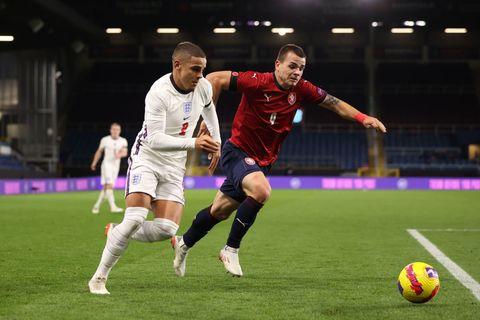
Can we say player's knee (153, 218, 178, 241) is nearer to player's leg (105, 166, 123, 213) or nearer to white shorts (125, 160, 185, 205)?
white shorts (125, 160, 185, 205)

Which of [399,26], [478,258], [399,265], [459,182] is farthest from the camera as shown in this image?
[399,26]

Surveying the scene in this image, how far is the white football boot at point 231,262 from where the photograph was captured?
24.0 feet

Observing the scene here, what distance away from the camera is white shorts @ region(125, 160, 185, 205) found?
21.1 ft

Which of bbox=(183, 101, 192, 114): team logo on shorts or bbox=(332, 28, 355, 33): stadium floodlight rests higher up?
bbox=(332, 28, 355, 33): stadium floodlight

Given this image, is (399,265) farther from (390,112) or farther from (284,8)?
(390,112)

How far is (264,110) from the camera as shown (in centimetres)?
755

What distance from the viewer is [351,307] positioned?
5770mm

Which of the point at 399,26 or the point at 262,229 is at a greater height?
the point at 399,26

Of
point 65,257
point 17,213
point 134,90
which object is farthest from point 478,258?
point 134,90

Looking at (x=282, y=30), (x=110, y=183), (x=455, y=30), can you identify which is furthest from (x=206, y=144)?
(x=455, y=30)

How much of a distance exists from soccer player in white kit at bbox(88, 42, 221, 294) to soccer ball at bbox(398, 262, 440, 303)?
175cm

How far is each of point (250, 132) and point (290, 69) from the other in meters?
0.73

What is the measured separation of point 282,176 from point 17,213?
75.9ft

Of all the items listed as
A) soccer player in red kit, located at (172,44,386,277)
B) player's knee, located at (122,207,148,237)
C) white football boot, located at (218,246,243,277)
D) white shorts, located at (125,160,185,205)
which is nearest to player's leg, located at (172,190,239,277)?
soccer player in red kit, located at (172,44,386,277)
